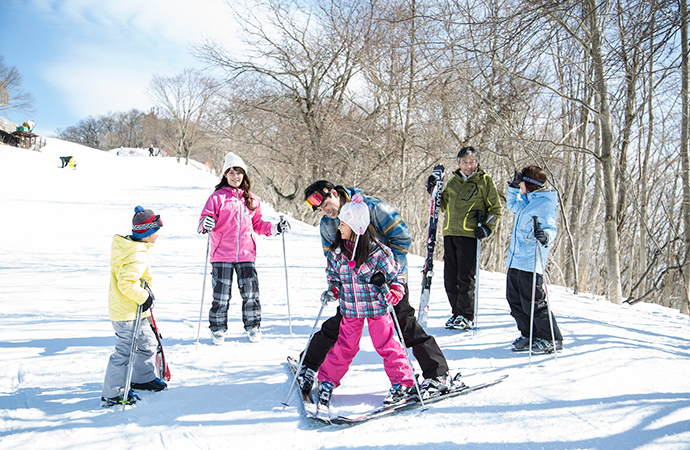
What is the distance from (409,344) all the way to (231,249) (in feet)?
6.50

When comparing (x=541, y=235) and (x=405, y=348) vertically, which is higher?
(x=541, y=235)

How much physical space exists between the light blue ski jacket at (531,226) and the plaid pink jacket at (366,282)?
1.56 meters

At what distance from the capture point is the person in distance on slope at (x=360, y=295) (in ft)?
8.89

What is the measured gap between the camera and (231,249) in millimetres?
4023

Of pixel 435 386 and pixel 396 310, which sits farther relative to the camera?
pixel 396 310

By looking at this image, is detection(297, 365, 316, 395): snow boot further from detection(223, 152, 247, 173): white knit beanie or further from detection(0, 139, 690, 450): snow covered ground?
detection(223, 152, 247, 173): white knit beanie

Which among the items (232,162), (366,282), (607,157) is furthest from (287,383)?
(607,157)

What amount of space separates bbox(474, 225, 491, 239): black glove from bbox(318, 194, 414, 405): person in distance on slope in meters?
1.65

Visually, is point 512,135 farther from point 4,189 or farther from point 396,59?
point 4,189

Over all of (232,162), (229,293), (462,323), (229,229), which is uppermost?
(232,162)

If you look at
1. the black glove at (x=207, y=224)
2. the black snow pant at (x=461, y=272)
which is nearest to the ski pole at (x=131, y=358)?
the black glove at (x=207, y=224)

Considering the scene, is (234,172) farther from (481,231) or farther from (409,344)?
(481,231)

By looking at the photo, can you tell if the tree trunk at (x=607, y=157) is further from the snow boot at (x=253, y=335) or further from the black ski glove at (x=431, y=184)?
the snow boot at (x=253, y=335)

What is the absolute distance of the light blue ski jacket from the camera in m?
3.71
